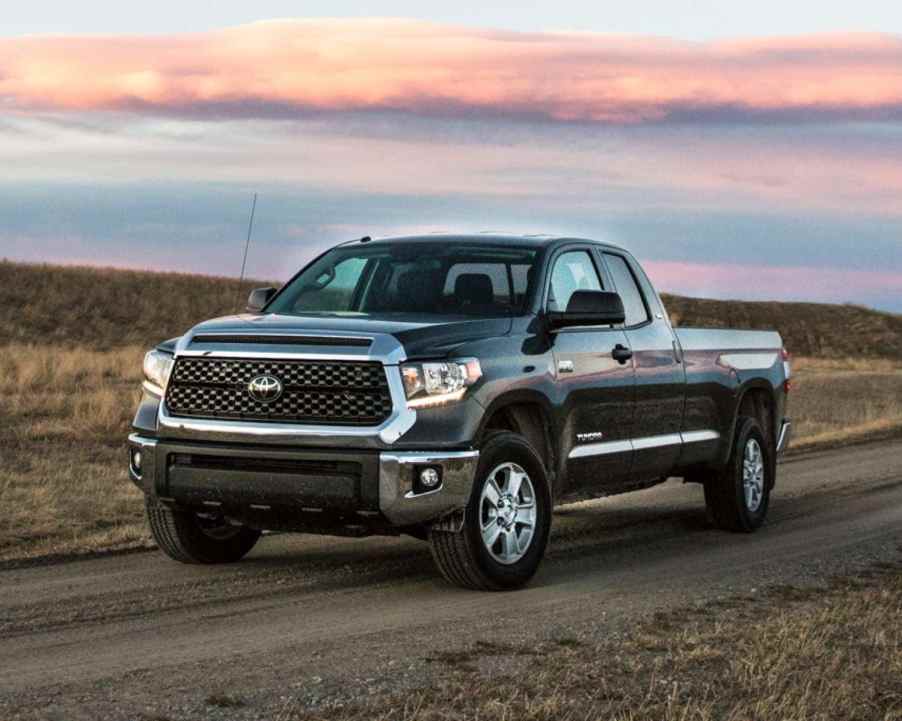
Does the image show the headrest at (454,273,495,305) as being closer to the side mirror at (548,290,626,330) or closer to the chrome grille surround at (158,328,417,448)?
the side mirror at (548,290,626,330)

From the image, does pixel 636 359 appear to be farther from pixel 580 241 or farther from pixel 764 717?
pixel 764 717

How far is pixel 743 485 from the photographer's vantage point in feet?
39.4

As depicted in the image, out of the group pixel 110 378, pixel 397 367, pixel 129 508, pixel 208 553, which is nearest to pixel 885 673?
pixel 397 367

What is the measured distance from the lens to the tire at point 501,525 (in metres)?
8.69

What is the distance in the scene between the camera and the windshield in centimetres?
964

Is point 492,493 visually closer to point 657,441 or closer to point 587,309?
point 587,309

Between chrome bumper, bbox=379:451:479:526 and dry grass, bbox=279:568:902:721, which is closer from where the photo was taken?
dry grass, bbox=279:568:902:721

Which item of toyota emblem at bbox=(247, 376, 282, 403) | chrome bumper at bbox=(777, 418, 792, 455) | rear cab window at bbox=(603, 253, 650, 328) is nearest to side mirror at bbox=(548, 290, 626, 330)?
rear cab window at bbox=(603, 253, 650, 328)

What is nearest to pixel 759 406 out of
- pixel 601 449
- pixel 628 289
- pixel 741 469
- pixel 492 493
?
pixel 741 469

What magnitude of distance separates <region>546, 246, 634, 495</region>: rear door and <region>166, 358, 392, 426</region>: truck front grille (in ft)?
4.90

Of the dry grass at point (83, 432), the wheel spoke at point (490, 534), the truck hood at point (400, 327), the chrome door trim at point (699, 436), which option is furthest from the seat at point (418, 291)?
the dry grass at point (83, 432)

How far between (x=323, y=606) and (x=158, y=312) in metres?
58.4

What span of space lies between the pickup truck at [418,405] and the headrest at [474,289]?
1cm

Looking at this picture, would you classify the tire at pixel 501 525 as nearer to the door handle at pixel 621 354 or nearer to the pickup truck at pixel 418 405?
the pickup truck at pixel 418 405
